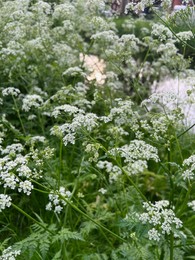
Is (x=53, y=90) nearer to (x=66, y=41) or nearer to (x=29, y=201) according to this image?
(x=66, y=41)

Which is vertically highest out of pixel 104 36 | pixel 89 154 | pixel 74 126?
pixel 104 36

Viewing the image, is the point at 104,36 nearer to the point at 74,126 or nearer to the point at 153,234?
the point at 74,126

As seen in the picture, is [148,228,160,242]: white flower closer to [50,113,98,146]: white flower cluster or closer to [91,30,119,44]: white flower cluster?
[50,113,98,146]: white flower cluster

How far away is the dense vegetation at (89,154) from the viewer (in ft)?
9.90

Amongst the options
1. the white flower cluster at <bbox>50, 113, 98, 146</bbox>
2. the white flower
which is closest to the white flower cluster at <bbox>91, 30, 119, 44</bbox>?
the white flower cluster at <bbox>50, 113, 98, 146</bbox>

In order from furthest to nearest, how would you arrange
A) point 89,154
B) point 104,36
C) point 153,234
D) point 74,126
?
point 104,36 → point 89,154 → point 74,126 → point 153,234

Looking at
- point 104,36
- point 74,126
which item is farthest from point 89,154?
point 104,36

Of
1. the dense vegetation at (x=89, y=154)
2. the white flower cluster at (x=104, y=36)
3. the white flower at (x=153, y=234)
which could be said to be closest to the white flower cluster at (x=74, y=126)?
the dense vegetation at (x=89, y=154)

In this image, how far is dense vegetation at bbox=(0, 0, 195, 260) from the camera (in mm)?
3018

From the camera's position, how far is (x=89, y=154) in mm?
3482

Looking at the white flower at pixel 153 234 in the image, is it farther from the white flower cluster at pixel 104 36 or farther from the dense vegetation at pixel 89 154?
the white flower cluster at pixel 104 36

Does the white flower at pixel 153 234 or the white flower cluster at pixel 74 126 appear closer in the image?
the white flower at pixel 153 234

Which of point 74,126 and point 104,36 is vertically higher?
point 104,36

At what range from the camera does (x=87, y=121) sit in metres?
3.13
